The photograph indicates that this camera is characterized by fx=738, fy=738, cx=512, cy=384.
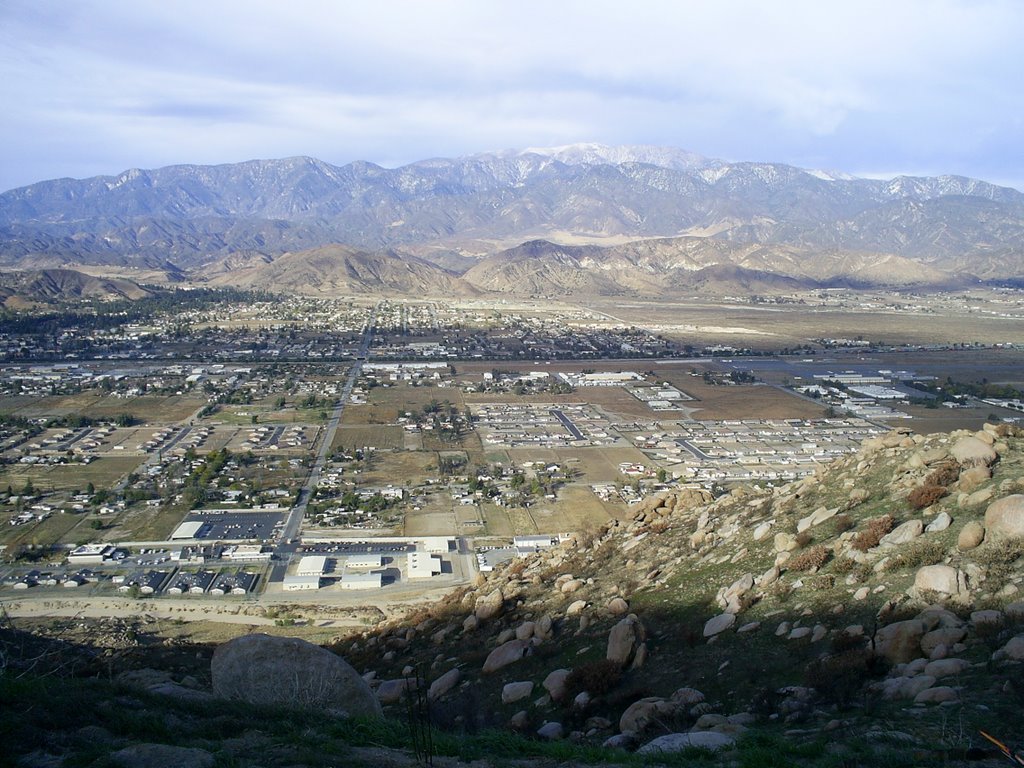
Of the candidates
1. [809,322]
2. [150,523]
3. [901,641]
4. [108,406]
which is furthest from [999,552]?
[809,322]

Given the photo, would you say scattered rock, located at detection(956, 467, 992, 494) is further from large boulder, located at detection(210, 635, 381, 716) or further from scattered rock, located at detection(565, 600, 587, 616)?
large boulder, located at detection(210, 635, 381, 716)

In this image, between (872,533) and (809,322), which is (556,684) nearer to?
(872,533)

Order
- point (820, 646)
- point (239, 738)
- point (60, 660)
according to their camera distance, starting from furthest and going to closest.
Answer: point (60, 660), point (820, 646), point (239, 738)

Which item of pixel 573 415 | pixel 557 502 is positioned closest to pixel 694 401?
pixel 573 415

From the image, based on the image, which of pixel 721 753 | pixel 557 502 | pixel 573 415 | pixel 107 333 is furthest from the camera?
pixel 107 333

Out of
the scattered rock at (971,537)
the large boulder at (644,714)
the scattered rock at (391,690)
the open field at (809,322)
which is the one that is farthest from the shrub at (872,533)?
the open field at (809,322)

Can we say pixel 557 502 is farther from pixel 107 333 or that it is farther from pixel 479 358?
pixel 107 333
